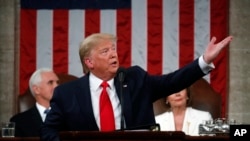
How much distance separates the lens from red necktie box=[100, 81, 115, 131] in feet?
17.4

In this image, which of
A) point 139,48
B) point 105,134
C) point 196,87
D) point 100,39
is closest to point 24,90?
point 139,48

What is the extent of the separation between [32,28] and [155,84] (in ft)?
14.0

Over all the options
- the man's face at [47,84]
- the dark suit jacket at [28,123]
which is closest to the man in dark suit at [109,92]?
the dark suit jacket at [28,123]

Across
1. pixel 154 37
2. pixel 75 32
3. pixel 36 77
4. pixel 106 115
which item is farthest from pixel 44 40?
pixel 106 115

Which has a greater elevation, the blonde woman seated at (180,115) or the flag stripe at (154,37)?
the flag stripe at (154,37)

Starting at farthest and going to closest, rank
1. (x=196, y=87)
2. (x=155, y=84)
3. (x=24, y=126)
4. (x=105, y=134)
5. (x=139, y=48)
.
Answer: (x=139, y=48) → (x=196, y=87) → (x=24, y=126) → (x=155, y=84) → (x=105, y=134)

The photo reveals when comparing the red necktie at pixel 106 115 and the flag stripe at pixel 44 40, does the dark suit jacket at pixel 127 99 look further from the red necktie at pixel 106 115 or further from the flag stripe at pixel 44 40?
the flag stripe at pixel 44 40

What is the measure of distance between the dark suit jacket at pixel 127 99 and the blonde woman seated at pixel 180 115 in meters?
2.84

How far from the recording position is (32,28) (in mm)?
9484

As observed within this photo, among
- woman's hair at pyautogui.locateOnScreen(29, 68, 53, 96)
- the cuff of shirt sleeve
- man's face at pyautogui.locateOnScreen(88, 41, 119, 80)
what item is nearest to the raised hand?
the cuff of shirt sleeve

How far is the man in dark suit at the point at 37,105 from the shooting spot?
808cm

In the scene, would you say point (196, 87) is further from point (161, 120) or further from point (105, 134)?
point (105, 134)

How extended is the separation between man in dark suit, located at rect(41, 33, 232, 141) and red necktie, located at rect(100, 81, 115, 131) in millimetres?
17

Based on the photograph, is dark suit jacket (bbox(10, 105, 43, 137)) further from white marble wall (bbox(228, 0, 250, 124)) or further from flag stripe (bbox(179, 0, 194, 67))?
white marble wall (bbox(228, 0, 250, 124))
